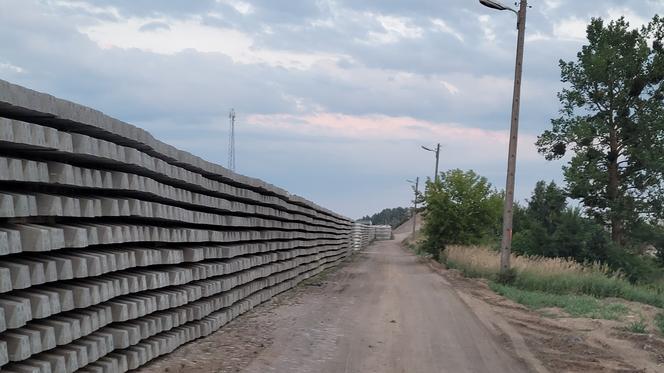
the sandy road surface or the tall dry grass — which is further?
the tall dry grass

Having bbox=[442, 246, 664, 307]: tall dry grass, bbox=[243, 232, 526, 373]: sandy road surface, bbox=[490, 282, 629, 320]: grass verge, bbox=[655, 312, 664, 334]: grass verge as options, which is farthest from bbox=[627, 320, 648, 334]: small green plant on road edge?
bbox=[442, 246, 664, 307]: tall dry grass

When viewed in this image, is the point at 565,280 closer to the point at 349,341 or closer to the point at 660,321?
the point at 660,321

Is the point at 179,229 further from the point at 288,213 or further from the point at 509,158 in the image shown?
the point at 509,158

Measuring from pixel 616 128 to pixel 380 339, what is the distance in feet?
→ 122

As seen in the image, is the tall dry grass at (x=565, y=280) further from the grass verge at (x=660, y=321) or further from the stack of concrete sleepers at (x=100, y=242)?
the stack of concrete sleepers at (x=100, y=242)

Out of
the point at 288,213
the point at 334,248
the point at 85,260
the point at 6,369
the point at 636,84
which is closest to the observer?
the point at 6,369

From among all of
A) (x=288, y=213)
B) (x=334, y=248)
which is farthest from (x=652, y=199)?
(x=288, y=213)

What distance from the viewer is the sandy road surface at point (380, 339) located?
8.20m

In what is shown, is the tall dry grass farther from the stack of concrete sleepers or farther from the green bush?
the stack of concrete sleepers

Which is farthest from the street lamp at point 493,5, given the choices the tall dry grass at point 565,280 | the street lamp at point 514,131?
the tall dry grass at point 565,280

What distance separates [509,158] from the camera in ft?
70.6

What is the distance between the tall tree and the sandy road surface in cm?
2961

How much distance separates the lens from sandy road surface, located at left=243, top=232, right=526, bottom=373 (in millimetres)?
8203

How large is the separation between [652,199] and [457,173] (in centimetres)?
1498
